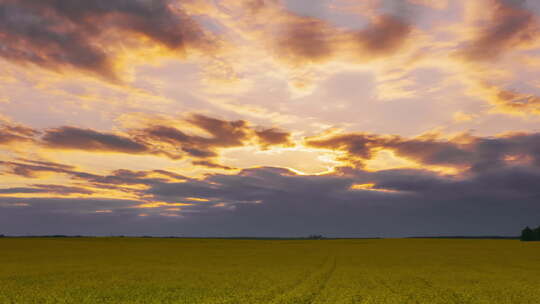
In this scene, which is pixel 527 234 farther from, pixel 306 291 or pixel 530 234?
pixel 306 291

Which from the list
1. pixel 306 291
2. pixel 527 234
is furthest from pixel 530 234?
pixel 306 291

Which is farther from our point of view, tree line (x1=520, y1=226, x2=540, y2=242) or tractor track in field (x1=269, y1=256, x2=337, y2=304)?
tree line (x1=520, y1=226, x2=540, y2=242)

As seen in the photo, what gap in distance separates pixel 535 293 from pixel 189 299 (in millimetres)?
24058

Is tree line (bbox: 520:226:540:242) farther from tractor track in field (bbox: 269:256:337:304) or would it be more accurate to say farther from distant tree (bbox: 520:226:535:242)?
tractor track in field (bbox: 269:256:337:304)

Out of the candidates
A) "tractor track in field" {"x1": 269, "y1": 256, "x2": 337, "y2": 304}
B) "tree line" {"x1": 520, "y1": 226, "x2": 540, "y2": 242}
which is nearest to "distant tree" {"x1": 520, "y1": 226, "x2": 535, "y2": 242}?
"tree line" {"x1": 520, "y1": 226, "x2": 540, "y2": 242}

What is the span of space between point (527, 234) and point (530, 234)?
1297mm

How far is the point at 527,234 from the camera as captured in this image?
183625 mm

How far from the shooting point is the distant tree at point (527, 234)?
595 feet

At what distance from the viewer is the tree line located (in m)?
180

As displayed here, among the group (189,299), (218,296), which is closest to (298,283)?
(218,296)

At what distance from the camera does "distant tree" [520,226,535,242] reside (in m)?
181

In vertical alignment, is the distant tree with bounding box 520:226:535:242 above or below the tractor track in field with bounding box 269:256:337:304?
above

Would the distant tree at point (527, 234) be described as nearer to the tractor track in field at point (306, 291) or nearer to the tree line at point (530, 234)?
the tree line at point (530, 234)

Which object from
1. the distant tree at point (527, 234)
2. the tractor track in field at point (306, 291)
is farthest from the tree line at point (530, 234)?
the tractor track in field at point (306, 291)
